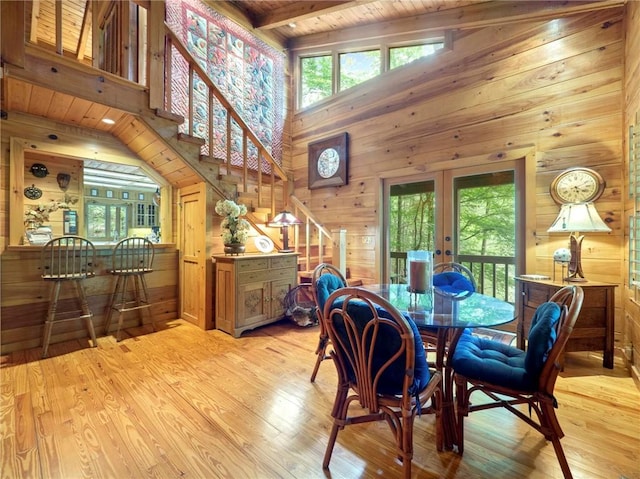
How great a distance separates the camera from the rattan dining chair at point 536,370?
1.30 m

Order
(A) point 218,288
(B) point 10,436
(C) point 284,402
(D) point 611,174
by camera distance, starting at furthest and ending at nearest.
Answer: (A) point 218,288 < (D) point 611,174 < (C) point 284,402 < (B) point 10,436

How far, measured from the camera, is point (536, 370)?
1.33m

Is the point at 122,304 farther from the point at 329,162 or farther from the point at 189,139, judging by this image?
the point at 329,162

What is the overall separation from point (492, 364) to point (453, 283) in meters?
0.91

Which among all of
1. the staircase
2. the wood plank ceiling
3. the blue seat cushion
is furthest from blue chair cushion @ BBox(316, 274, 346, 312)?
the wood plank ceiling

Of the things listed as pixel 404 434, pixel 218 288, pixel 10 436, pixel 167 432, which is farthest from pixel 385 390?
pixel 218 288

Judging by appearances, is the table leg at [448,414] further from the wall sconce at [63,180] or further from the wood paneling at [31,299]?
the wall sconce at [63,180]

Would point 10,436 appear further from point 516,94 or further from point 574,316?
point 516,94

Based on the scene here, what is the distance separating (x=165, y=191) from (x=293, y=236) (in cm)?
187

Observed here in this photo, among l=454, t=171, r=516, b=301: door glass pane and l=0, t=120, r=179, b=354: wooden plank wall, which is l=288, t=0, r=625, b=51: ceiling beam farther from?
l=0, t=120, r=179, b=354: wooden plank wall

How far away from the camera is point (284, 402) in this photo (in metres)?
1.96

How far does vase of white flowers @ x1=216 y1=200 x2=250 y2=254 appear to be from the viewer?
10.8 ft

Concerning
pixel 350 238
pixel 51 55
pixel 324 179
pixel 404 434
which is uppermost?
pixel 51 55

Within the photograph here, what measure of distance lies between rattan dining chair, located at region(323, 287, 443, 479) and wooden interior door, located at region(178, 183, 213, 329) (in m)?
2.43
